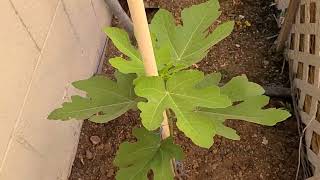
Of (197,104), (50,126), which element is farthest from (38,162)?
(197,104)

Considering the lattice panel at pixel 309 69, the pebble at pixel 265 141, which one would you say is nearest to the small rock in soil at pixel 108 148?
the pebble at pixel 265 141

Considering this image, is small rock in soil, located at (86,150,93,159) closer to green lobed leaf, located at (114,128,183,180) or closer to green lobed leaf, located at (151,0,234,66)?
green lobed leaf, located at (114,128,183,180)

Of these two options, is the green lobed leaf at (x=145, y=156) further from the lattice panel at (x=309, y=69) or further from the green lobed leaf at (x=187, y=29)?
the lattice panel at (x=309, y=69)

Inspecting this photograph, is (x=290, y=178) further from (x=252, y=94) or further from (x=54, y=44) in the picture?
(x=54, y=44)

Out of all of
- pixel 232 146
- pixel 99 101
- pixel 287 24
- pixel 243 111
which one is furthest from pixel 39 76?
pixel 287 24

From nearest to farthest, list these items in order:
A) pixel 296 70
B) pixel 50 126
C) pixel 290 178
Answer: pixel 50 126 < pixel 290 178 < pixel 296 70
